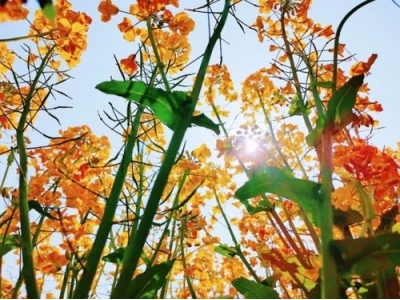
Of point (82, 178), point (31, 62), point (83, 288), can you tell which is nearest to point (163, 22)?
point (31, 62)

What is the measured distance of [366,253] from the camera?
39.7 inches

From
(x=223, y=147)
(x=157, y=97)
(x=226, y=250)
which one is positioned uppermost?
(x=223, y=147)

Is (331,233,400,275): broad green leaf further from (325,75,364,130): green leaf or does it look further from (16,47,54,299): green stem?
(16,47,54,299): green stem

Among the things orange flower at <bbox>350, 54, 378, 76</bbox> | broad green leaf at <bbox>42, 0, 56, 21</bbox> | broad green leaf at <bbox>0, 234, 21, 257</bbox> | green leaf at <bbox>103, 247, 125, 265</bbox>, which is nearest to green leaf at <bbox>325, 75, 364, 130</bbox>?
Answer: broad green leaf at <bbox>42, 0, 56, 21</bbox>

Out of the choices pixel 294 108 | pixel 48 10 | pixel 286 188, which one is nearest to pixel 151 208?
pixel 286 188

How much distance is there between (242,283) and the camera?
1660 mm

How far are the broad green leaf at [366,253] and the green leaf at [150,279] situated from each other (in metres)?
0.51

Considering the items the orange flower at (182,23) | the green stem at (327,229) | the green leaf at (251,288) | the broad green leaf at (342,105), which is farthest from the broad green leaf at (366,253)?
the orange flower at (182,23)

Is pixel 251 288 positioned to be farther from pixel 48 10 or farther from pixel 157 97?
pixel 48 10

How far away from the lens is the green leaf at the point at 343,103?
1137 mm

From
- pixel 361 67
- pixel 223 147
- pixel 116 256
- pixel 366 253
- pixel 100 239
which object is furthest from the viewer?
pixel 223 147

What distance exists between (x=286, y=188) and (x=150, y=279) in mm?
488

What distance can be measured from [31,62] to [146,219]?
123 cm

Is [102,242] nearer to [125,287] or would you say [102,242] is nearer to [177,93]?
[125,287]
